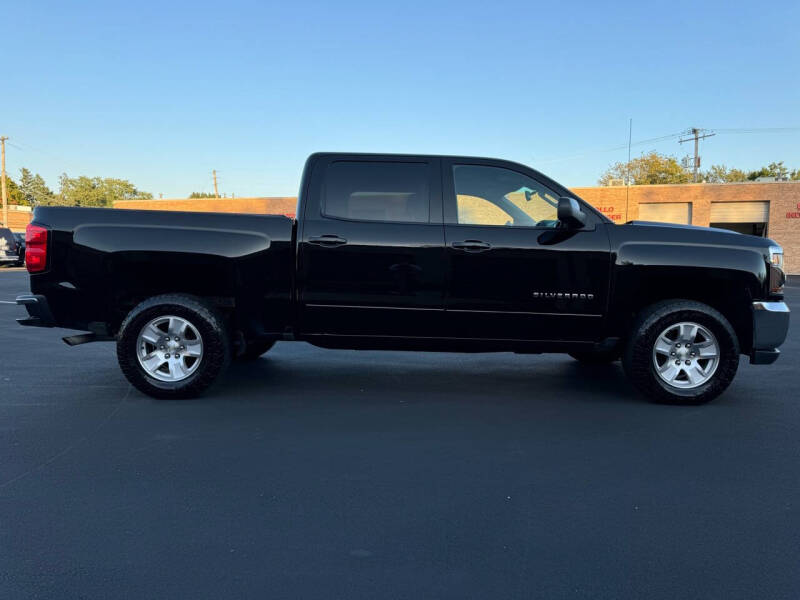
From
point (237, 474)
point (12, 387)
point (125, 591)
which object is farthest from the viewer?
point (12, 387)

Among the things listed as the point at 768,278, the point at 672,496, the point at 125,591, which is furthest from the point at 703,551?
the point at 768,278

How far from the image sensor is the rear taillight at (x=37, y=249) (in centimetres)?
519

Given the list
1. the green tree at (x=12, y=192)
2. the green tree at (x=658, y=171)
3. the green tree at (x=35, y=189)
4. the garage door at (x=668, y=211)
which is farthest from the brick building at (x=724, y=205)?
the green tree at (x=35, y=189)

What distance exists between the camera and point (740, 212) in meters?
39.1

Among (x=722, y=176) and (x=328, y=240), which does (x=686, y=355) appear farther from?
(x=722, y=176)

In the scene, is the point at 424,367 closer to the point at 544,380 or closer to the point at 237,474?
the point at 544,380

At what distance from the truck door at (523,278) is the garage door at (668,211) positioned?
37.1m

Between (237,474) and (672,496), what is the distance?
236 centimetres

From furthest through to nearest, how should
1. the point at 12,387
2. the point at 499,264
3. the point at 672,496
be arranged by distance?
the point at 12,387 → the point at 499,264 → the point at 672,496

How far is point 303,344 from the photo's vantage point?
8648 millimetres

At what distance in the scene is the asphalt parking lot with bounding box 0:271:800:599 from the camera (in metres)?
2.48

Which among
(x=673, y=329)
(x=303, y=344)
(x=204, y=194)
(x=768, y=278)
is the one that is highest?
(x=204, y=194)

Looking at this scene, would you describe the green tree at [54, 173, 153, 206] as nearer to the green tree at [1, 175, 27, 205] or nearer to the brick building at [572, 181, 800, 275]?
the green tree at [1, 175, 27, 205]

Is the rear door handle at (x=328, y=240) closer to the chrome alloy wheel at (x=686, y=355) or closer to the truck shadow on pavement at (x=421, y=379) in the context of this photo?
→ the truck shadow on pavement at (x=421, y=379)
